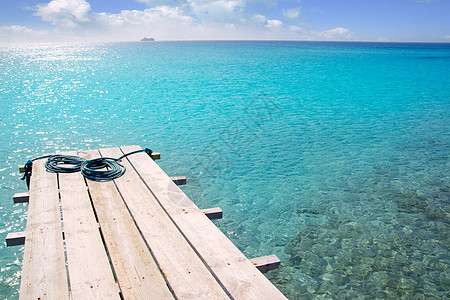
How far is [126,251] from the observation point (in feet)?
11.4

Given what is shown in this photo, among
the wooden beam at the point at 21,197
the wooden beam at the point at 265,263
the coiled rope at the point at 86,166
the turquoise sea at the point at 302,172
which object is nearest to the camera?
the wooden beam at the point at 265,263

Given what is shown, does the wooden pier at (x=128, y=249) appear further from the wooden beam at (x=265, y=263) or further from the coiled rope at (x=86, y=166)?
the coiled rope at (x=86, y=166)

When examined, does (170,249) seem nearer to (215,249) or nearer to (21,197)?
(215,249)

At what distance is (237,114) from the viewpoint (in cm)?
1892

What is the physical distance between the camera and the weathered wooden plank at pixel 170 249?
2.93 meters

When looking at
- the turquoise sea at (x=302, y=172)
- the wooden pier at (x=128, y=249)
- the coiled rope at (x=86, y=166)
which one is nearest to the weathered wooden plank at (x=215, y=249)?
the wooden pier at (x=128, y=249)

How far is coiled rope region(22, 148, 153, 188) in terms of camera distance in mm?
5430

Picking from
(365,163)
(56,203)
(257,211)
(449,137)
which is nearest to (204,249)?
(56,203)

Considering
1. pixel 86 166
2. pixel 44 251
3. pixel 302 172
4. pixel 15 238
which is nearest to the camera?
pixel 44 251

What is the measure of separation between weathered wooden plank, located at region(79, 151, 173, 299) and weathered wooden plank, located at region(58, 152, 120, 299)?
89mm

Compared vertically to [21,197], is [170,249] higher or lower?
higher

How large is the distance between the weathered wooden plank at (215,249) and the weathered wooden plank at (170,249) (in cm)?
9

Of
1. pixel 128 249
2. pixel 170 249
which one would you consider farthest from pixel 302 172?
pixel 128 249

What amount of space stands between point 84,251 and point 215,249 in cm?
141
